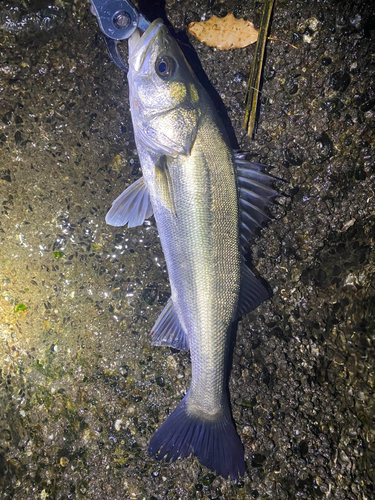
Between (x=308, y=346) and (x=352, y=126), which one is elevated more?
(x=352, y=126)

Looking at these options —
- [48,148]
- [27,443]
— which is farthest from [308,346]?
[48,148]

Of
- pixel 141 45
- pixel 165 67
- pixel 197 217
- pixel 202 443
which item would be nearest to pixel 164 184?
pixel 197 217

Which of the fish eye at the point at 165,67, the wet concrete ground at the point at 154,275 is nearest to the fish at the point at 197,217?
the fish eye at the point at 165,67

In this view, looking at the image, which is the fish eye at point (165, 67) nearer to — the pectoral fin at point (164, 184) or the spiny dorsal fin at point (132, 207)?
the pectoral fin at point (164, 184)

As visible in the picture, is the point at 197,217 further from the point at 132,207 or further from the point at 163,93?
the point at 163,93

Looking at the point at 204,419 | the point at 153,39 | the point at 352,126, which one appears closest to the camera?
the point at 153,39

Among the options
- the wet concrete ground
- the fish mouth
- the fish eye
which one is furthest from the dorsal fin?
the fish mouth

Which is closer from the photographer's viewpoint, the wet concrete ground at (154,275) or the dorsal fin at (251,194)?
the dorsal fin at (251,194)

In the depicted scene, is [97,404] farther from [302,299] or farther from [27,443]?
[302,299]
